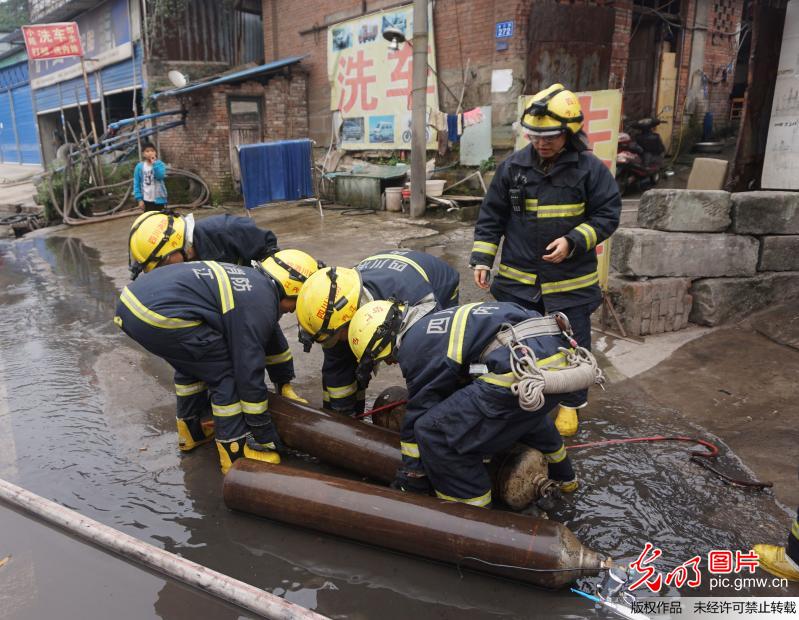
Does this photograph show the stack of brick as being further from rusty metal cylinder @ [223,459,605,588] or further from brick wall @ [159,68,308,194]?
brick wall @ [159,68,308,194]

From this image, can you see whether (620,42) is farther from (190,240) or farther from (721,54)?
(190,240)

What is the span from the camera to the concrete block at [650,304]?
5.01 meters

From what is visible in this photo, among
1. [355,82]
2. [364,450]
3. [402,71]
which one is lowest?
[364,450]

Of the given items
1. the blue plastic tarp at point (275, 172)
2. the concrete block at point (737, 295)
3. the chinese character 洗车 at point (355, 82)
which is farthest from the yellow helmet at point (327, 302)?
the chinese character 洗车 at point (355, 82)

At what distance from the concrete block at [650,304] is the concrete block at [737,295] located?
112 millimetres

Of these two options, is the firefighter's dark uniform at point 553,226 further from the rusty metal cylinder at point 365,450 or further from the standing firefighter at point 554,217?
the rusty metal cylinder at point 365,450

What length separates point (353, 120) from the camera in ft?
43.9

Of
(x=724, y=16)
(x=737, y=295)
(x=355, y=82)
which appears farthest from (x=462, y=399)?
(x=724, y=16)

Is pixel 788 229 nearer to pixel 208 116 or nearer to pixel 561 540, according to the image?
pixel 561 540

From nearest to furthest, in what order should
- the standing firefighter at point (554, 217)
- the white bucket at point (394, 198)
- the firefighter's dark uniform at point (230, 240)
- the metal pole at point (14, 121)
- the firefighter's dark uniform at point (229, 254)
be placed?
1. the standing firefighter at point (554, 217)
2. the firefighter's dark uniform at point (229, 254)
3. the firefighter's dark uniform at point (230, 240)
4. the white bucket at point (394, 198)
5. the metal pole at point (14, 121)

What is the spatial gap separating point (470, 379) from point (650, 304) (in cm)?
290

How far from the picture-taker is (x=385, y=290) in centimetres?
334

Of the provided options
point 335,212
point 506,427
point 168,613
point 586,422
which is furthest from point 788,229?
point 335,212

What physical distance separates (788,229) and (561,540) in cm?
421
